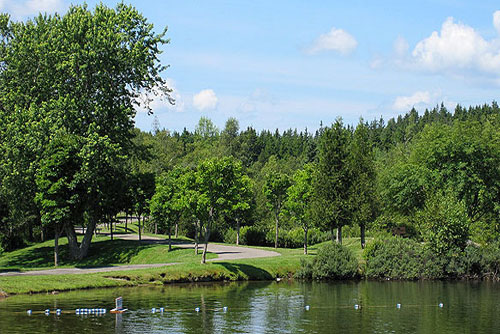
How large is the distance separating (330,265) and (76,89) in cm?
3267

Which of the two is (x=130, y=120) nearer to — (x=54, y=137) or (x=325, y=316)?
(x=54, y=137)

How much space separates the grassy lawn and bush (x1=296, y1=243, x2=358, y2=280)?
67.9 inches

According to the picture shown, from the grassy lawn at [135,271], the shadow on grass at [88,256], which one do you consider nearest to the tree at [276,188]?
the grassy lawn at [135,271]

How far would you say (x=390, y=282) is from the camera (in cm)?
5847

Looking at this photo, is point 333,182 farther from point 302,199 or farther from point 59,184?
point 59,184

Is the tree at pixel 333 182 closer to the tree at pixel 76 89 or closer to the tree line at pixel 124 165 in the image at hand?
the tree line at pixel 124 165

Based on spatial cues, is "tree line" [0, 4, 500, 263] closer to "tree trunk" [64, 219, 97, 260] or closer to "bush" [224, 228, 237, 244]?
"tree trunk" [64, 219, 97, 260]

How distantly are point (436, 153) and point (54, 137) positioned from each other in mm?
47684

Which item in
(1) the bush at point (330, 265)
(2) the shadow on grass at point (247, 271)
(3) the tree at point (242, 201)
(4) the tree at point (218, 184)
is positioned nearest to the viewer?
(4) the tree at point (218, 184)

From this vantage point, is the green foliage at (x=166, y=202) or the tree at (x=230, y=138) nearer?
the green foliage at (x=166, y=202)

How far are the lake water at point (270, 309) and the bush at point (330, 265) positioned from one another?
4.00 meters

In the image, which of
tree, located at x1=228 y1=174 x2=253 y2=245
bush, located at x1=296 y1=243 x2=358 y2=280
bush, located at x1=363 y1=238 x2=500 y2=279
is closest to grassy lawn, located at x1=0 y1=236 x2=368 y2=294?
bush, located at x1=296 y1=243 x2=358 y2=280

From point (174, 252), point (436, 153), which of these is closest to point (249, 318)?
point (174, 252)

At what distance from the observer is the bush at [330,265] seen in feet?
194
